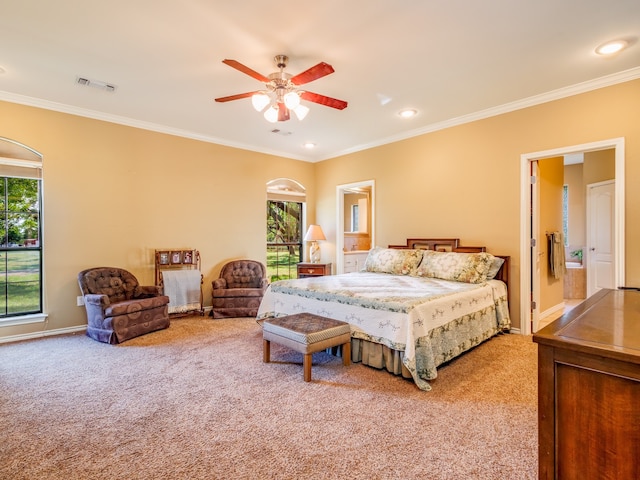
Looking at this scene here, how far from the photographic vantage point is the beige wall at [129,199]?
4.06 m

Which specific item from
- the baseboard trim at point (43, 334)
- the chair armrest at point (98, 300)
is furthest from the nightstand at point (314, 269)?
the baseboard trim at point (43, 334)

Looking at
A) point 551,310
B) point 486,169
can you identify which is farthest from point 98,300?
point 551,310

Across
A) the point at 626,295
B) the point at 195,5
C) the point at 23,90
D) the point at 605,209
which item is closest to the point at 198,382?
the point at 195,5

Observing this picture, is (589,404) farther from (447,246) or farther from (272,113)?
(447,246)

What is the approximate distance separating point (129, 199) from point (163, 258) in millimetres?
952

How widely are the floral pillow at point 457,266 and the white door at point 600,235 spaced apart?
294 centimetres

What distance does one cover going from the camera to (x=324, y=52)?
2.87 m

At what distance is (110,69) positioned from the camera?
319 centimetres

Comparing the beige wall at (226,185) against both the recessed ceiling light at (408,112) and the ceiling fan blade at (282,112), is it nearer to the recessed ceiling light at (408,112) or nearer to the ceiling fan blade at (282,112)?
the recessed ceiling light at (408,112)

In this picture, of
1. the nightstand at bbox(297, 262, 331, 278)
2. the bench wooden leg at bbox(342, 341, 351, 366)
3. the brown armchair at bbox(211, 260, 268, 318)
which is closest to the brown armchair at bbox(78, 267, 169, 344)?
the brown armchair at bbox(211, 260, 268, 318)

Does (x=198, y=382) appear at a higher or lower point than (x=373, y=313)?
lower

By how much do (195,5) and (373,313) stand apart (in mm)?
2737

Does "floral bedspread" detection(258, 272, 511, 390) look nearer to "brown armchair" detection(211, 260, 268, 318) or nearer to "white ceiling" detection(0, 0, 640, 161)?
"brown armchair" detection(211, 260, 268, 318)

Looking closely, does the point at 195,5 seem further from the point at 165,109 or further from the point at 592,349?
the point at 592,349
